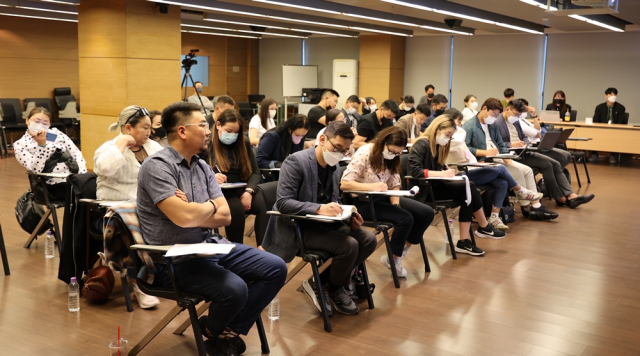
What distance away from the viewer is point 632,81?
1269 cm

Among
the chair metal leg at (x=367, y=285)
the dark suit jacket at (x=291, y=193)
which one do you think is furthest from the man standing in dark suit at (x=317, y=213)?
the chair metal leg at (x=367, y=285)

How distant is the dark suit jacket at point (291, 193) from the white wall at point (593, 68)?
37.8 feet

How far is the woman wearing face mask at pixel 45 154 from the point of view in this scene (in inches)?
181

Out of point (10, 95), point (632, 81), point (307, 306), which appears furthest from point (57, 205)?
point (632, 81)

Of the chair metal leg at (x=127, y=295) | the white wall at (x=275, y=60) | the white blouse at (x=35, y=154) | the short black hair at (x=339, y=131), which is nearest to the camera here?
the short black hair at (x=339, y=131)

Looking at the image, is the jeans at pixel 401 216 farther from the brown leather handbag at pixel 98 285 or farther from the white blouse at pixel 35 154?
the white blouse at pixel 35 154

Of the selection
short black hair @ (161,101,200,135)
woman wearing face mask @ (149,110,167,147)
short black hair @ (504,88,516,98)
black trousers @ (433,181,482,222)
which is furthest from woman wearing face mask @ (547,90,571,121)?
short black hair @ (161,101,200,135)

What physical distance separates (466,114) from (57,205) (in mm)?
6094

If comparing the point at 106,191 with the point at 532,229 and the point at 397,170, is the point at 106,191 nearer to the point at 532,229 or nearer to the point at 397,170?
the point at 397,170

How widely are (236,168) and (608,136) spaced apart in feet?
29.5

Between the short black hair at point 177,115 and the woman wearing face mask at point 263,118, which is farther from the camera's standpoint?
the woman wearing face mask at point 263,118

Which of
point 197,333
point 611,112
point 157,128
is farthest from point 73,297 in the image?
point 611,112

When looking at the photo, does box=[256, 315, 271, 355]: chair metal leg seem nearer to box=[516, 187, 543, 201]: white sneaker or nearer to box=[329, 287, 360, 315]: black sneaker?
box=[329, 287, 360, 315]: black sneaker

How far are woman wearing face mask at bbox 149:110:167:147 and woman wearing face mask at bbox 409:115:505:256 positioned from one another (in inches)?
80.7
